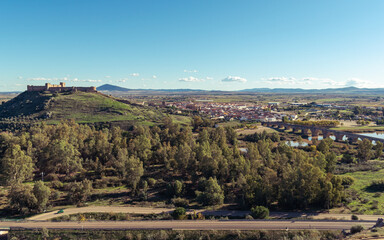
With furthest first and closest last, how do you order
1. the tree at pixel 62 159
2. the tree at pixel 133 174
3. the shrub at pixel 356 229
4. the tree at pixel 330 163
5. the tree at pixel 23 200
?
the tree at pixel 62 159
the tree at pixel 330 163
the tree at pixel 133 174
the tree at pixel 23 200
the shrub at pixel 356 229

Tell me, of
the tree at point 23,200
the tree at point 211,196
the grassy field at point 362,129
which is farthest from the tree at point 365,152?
the tree at point 23,200

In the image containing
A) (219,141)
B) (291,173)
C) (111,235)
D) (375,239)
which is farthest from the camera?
(219,141)

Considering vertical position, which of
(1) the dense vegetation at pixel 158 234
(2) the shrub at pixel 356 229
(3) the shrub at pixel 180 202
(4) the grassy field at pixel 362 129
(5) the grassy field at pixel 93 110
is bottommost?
(3) the shrub at pixel 180 202

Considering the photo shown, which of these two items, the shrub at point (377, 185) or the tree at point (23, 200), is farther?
the shrub at point (377, 185)

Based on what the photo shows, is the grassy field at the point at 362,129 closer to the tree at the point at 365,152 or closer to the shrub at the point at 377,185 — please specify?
the tree at the point at 365,152

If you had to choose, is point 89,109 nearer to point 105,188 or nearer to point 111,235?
point 105,188

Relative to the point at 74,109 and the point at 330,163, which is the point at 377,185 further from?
the point at 74,109

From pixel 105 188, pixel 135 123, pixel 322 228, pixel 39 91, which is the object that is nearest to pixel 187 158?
pixel 105 188

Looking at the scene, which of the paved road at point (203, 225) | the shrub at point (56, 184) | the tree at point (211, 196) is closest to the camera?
the paved road at point (203, 225)
